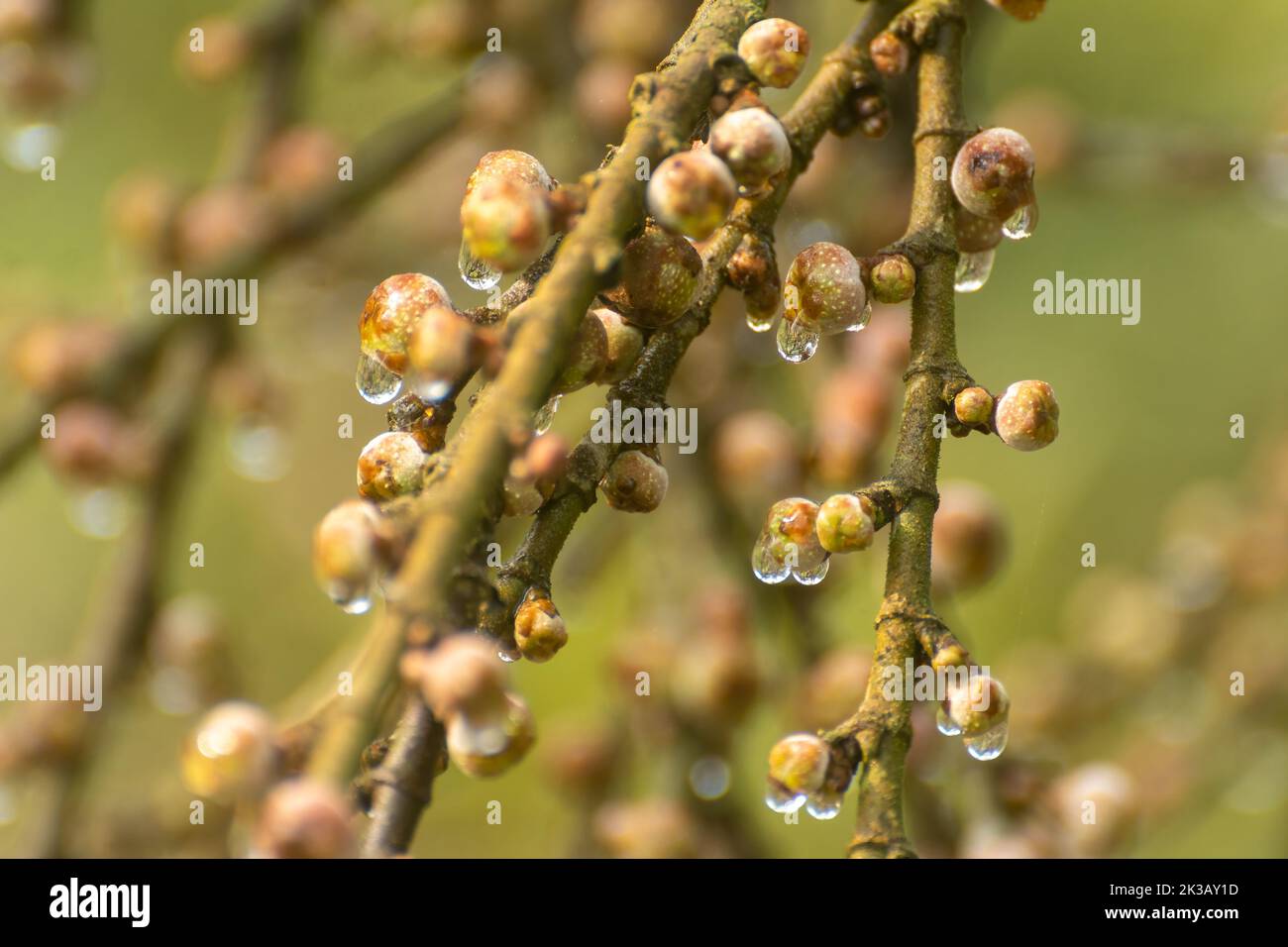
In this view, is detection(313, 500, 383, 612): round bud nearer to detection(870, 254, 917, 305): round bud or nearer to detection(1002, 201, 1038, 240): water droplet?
detection(870, 254, 917, 305): round bud

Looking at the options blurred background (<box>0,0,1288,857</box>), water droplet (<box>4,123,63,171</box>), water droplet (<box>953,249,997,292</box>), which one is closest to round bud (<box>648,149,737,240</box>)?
water droplet (<box>953,249,997,292</box>)

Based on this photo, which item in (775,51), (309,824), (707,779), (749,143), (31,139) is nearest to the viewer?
(309,824)

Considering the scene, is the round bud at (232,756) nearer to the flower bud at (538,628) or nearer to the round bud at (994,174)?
the flower bud at (538,628)

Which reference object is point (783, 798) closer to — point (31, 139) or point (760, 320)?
point (760, 320)

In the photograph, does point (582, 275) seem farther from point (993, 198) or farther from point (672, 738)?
point (672, 738)

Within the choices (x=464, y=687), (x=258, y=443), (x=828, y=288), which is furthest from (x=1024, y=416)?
(x=258, y=443)

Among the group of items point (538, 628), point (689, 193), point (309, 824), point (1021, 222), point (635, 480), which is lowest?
point (309, 824)

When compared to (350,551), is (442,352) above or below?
above
